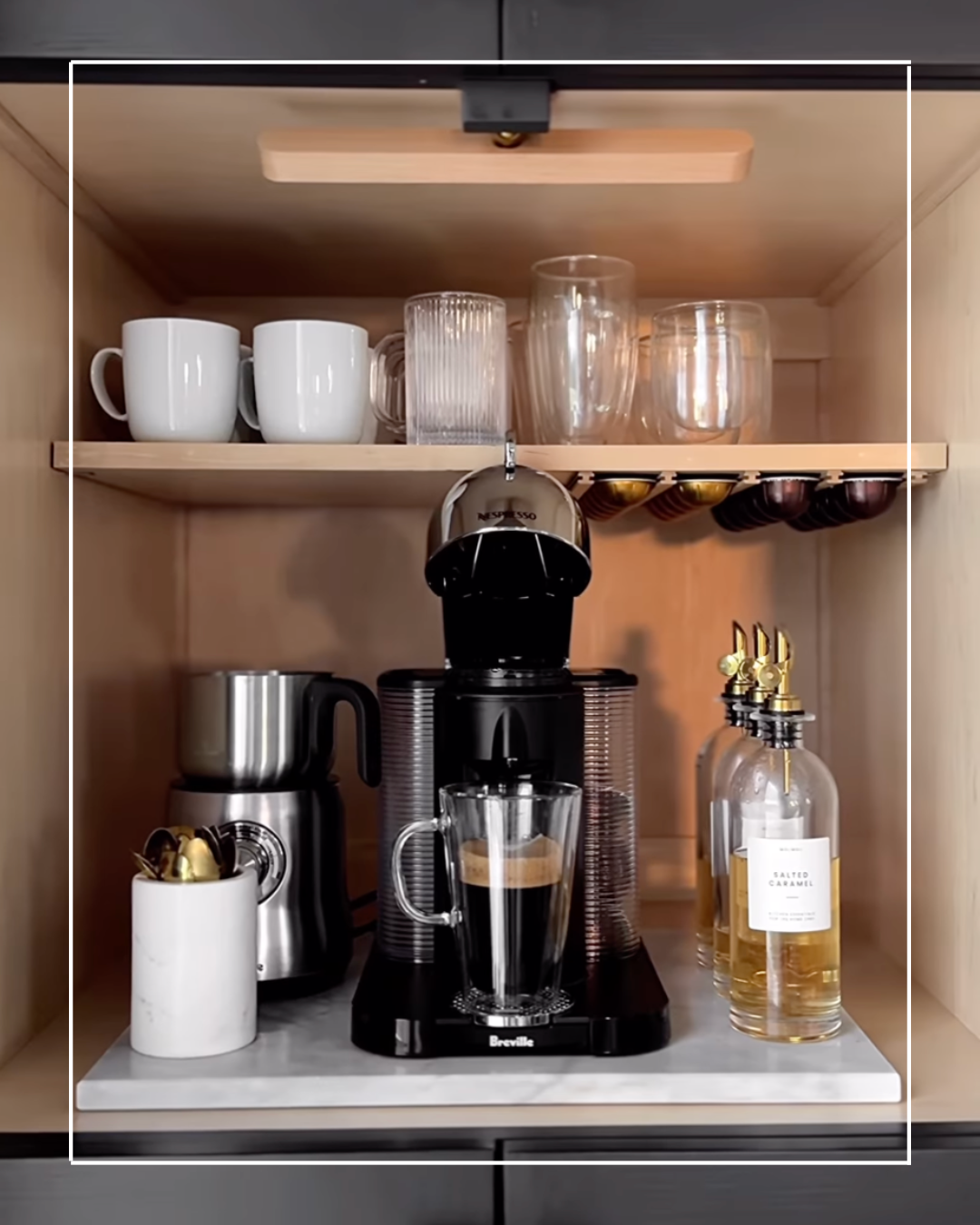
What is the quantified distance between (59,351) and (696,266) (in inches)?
23.0

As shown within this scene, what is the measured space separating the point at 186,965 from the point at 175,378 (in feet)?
1.40

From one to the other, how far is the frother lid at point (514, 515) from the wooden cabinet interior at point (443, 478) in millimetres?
104

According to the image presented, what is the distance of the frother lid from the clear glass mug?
17cm

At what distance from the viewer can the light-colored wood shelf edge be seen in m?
0.91

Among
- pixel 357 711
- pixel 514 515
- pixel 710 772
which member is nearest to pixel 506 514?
pixel 514 515

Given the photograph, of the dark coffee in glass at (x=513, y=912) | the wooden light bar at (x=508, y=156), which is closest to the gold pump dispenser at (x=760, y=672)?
the dark coffee in glass at (x=513, y=912)

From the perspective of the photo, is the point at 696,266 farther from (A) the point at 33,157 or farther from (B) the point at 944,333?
(A) the point at 33,157

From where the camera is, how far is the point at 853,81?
765mm

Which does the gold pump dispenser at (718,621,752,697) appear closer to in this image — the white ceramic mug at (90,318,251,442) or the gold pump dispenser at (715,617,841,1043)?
the gold pump dispenser at (715,617,841,1043)

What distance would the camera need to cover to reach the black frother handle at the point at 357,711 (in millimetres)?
1005

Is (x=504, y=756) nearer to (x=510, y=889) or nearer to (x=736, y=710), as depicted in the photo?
(x=510, y=889)

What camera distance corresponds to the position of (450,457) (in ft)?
3.00

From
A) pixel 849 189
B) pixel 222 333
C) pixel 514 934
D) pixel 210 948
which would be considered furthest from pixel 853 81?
pixel 210 948

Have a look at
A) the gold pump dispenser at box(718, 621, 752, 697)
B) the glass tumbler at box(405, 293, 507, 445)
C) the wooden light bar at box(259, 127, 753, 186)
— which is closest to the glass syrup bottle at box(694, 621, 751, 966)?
the gold pump dispenser at box(718, 621, 752, 697)
